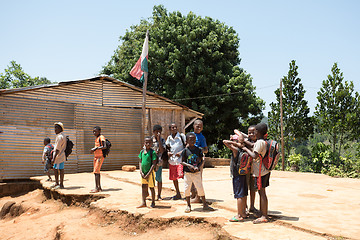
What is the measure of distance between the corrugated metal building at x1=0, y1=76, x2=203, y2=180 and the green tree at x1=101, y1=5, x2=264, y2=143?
6.15m

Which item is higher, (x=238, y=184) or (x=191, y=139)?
(x=191, y=139)

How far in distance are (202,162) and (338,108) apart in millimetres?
15762

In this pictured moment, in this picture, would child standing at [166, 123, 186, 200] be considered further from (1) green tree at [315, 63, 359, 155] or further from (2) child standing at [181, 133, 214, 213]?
(1) green tree at [315, 63, 359, 155]

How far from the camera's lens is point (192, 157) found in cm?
522

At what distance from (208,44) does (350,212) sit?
56.3 feet

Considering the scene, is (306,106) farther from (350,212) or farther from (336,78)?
(350,212)

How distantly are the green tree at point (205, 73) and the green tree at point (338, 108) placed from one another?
16.2 ft

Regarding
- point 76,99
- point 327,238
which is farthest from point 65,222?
point 76,99

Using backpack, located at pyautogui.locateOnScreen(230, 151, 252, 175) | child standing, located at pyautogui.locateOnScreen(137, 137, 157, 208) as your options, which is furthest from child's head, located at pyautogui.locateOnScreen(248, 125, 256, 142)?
child standing, located at pyautogui.locateOnScreen(137, 137, 157, 208)

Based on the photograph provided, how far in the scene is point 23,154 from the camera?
441 inches

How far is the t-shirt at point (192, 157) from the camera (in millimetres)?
5199

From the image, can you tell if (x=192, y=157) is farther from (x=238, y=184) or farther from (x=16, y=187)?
(x=16, y=187)

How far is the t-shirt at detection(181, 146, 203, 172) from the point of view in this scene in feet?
17.1

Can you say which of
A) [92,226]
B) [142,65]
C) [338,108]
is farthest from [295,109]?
[92,226]
